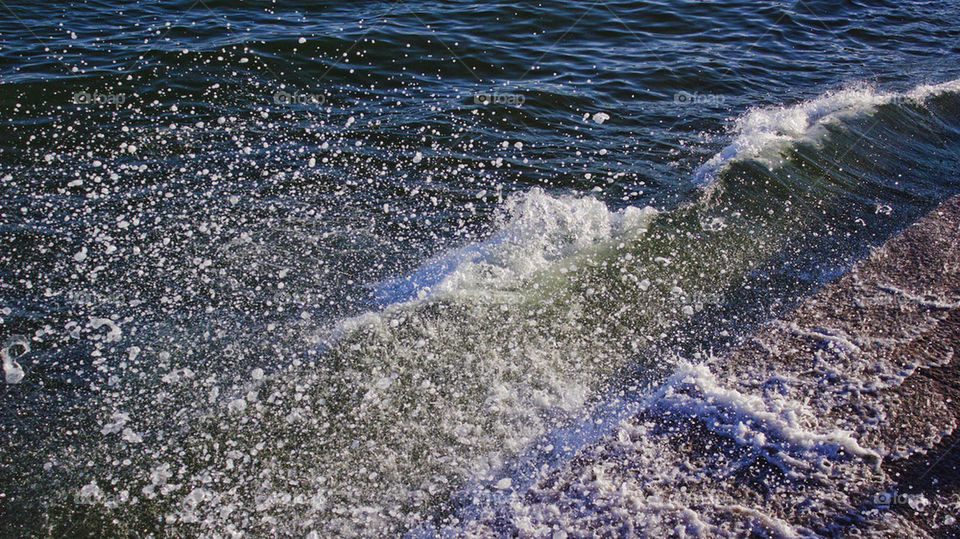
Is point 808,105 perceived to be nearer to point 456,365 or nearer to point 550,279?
point 550,279

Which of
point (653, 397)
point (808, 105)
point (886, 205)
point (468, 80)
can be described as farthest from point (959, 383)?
point (468, 80)

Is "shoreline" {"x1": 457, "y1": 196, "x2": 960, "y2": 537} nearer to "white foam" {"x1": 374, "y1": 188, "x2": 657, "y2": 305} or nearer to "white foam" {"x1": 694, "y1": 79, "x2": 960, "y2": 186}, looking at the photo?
"white foam" {"x1": 374, "y1": 188, "x2": 657, "y2": 305}

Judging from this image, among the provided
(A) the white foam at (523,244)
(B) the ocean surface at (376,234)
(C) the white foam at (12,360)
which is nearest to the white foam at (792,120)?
(B) the ocean surface at (376,234)

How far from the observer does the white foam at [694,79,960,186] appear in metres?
6.52

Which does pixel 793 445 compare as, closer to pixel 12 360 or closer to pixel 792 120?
Result: pixel 12 360

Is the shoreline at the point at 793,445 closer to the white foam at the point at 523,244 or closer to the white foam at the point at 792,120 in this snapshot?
the white foam at the point at 523,244

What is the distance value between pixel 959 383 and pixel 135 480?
4476mm

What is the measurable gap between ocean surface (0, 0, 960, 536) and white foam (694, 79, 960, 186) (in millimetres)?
46

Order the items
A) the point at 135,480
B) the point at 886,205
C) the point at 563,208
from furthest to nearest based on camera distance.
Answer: the point at 886,205
the point at 563,208
the point at 135,480

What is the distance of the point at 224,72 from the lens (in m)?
7.47

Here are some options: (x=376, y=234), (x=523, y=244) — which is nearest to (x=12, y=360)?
(x=376, y=234)

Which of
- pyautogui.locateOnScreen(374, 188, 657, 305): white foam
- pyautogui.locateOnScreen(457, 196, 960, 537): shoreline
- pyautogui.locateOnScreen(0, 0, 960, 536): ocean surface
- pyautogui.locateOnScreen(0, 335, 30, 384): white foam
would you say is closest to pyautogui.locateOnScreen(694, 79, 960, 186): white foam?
pyautogui.locateOnScreen(0, 0, 960, 536): ocean surface

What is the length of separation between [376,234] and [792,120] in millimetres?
5116

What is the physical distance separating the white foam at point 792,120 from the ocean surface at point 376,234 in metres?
0.05
